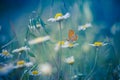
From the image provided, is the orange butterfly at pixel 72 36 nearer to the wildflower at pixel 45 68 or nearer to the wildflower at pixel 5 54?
the wildflower at pixel 45 68

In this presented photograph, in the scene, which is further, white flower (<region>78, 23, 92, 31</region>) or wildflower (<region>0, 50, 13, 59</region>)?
white flower (<region>78, 23, 92, 31</region>)

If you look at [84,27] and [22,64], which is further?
[84,27]

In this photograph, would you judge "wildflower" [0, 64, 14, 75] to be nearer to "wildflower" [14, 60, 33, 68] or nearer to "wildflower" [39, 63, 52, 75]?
"wildflower" [14, 60, 33, 68]

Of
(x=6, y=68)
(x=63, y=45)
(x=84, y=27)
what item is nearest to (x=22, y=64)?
(x=6, y=68)

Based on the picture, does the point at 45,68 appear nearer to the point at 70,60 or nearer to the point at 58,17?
the point at 70,60

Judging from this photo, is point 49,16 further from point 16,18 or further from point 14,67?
point 14,67

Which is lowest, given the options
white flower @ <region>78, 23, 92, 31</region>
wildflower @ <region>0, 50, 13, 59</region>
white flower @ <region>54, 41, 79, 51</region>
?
wildflower @ <region>0, 50, 13, 59</region>

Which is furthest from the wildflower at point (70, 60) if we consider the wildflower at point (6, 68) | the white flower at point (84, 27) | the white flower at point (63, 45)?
the wildflower at point (6, 68)

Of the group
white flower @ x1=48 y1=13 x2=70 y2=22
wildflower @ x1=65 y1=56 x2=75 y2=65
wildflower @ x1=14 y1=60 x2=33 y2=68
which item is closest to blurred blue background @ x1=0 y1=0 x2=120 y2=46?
white flower @ x1=48 y1=13 x2=70 y2=22

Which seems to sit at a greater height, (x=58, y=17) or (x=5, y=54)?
(x=58, y=17)
